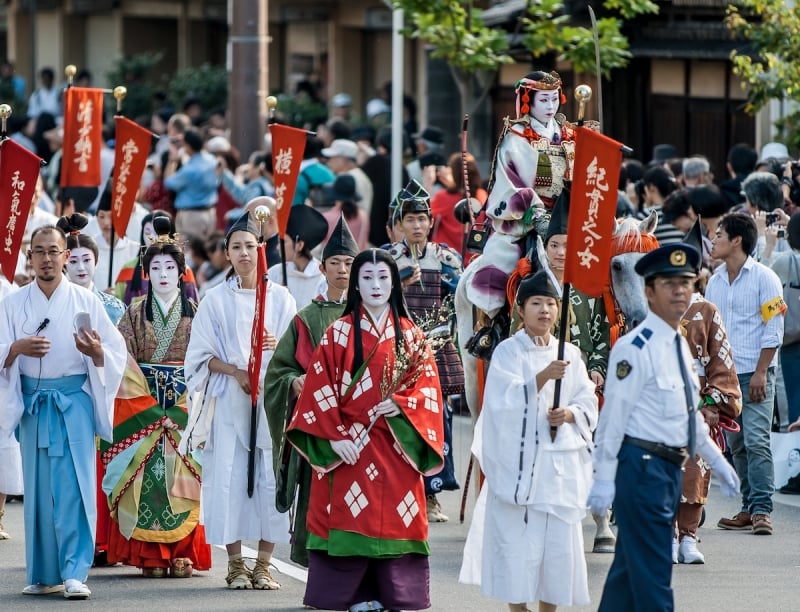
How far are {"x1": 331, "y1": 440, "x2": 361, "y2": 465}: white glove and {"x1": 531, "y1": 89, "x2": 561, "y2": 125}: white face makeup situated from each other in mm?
3038

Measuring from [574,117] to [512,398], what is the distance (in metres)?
14.0

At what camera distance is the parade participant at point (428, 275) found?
1144 cm

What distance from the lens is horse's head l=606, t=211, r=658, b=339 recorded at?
9.29 metres

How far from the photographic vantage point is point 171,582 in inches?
381

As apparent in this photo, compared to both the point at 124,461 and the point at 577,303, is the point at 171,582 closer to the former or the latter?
the point at 124,461

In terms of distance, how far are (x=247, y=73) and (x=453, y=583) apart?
38.5 ft

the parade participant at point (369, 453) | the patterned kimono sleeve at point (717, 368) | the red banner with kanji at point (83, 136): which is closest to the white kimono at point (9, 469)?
the parade participant at point (369, 453)

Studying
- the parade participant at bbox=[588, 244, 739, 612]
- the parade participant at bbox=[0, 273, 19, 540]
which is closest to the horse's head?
the parade participant at bbox=[588, 244, 739, 612]

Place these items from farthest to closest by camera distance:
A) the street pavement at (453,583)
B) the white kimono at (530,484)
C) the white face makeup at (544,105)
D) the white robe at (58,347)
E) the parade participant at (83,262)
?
the parade participant at (83,262) < the white face makeup at (544,105) < the white robe at (58,347) < the street pavement at (453,583) < the white kimono at (530,484)

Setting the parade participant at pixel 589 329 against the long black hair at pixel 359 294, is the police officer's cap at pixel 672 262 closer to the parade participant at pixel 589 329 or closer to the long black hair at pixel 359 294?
the long black hair at pixel 359 294

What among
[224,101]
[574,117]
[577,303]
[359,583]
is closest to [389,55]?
[224,101]

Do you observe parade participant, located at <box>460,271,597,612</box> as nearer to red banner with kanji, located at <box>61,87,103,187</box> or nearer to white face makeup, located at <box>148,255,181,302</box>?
white face makeup, located at <box>148,255,181,302</box>

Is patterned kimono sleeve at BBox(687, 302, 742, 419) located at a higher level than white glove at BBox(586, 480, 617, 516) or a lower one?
higher

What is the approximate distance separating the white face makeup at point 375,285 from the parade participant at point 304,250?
443 centimetres
